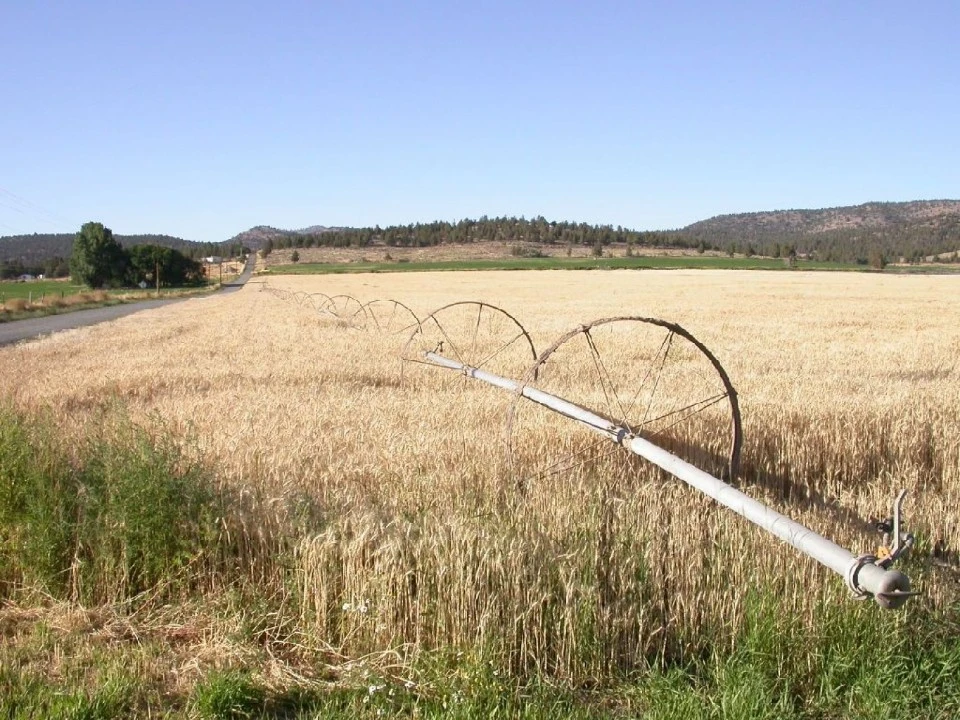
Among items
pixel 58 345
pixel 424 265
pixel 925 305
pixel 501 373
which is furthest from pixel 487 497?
pixel 424 265

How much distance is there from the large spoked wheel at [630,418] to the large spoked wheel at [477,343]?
1.27 meters

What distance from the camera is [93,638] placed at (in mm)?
4371

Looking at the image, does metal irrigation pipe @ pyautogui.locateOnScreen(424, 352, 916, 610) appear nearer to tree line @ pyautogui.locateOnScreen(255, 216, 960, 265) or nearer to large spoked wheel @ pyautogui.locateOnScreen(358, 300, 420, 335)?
large spoked wheel @ pyautogui.locateOnScreen(358, 300, 420, 335)

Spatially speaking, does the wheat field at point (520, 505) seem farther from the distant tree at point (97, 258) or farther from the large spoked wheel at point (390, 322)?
the distant tree at point (97, 258)

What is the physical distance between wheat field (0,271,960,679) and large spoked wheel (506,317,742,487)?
0.06m

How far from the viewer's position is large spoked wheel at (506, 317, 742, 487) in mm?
6410

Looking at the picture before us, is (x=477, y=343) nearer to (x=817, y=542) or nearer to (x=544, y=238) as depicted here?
(x=817, y=542)

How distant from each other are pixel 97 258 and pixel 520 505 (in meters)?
115

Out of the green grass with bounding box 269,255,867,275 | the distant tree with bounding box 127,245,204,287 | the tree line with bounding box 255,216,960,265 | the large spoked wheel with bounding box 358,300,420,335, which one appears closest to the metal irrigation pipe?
the large spoked wheel with bounding box 358,300,420,335

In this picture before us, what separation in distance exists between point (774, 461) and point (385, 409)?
4.50m

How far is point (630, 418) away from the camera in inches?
350

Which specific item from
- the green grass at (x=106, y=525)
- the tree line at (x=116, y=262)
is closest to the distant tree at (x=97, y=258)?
the tree line at (x=116, y=262)

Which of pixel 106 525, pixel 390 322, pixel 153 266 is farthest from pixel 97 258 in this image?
pixel 106 525

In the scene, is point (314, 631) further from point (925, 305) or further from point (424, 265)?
point (424, 265)
